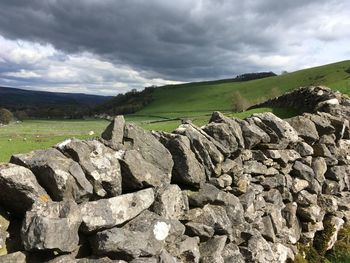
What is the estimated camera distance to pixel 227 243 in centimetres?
897

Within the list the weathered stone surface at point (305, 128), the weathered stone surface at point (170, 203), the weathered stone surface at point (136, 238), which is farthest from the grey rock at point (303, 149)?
the weathered stone surface at point (136, 238)

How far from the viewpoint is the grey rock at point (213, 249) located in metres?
8.09

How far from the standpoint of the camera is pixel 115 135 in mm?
8312

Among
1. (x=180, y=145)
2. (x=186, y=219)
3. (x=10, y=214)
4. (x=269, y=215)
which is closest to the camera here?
(x=10, y=214)

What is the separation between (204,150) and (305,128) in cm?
535

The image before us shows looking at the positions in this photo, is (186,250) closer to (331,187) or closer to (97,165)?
(97,165)

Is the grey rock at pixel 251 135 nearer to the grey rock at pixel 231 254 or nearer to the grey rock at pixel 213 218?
the grey rock at pixel 213 218

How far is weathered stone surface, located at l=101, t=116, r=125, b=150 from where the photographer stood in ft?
26.3

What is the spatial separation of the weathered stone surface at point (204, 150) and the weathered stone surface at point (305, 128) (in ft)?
14.8

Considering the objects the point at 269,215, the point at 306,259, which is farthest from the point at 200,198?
the point at 306,259

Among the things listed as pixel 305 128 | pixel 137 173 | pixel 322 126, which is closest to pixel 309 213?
pixel 305 128

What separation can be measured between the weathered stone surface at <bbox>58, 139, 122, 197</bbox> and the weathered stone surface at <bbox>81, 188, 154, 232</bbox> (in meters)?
0.29

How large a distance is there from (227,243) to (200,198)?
1300 millimetres

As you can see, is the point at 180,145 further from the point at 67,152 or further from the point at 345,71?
the point at 345,71
